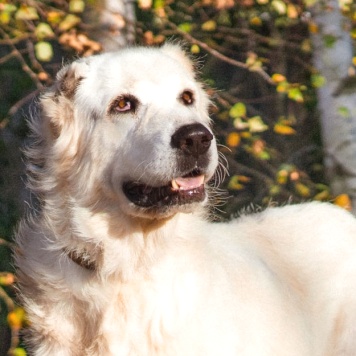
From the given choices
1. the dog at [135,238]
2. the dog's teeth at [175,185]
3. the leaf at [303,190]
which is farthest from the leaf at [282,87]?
Answer: the dog's teeth at [175,185]

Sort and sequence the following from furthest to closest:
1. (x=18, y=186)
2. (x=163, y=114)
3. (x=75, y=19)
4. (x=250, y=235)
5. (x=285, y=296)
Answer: (x=18, y=186) → (x=75, y=19) → (x=250, y=235) → (x=285, y=296) → (x=163, y=114)

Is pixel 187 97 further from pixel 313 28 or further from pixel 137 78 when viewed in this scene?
pixel 313 28

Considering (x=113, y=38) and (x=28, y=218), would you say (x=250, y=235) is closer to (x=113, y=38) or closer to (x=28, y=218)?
(x=28, y=218)

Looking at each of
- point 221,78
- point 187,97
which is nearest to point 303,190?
point 187,97

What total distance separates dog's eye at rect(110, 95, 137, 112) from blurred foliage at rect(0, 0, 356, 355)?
0.95 m

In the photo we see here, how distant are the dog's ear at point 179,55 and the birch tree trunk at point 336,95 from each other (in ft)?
6.73

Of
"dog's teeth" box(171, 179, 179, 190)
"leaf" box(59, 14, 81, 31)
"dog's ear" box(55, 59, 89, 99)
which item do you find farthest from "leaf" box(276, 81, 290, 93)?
"dog's teeth" box(171, 179, 179, 190)

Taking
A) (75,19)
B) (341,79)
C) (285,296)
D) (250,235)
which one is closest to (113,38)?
(75,19)

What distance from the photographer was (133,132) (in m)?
4.31

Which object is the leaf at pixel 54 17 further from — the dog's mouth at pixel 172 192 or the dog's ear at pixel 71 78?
the dog's mouth at pixel 172 192

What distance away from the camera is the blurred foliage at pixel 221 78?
6.41 metres

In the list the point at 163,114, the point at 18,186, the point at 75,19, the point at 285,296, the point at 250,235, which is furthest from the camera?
the point at 18,186

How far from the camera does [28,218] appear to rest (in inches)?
190

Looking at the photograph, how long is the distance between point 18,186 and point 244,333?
431cm
